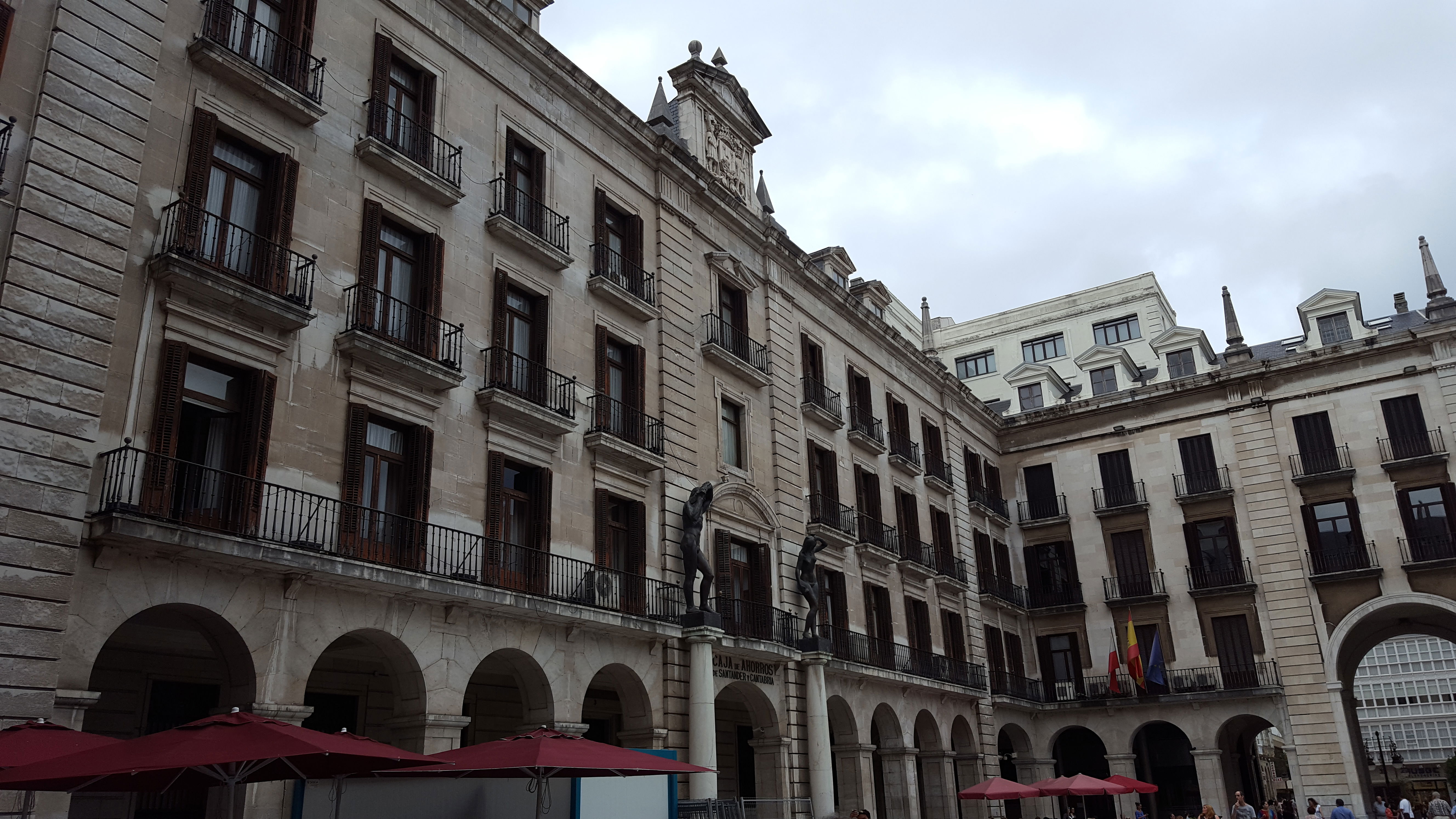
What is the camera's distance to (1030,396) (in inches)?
1918

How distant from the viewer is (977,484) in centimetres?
4284

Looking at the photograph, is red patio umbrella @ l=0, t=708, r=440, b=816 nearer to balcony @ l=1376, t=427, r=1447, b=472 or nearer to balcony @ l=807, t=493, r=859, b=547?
balcony @ l=807, t=493, r=859, b=547

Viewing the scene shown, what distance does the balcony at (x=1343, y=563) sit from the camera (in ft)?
121

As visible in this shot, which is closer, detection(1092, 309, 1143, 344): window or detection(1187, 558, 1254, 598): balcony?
detection(1187, 558, 1254, 598): balcony

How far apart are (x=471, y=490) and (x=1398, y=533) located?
3279cm

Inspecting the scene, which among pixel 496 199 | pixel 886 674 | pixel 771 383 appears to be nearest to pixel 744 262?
pixel 771 383

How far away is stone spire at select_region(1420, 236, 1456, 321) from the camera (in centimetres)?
3803

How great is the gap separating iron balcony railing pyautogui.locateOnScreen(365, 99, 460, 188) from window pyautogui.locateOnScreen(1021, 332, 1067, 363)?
4042 cm

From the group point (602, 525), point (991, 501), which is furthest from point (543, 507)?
point (991, 501)

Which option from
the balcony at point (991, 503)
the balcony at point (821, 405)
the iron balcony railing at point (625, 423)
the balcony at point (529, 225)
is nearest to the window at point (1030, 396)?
the balcony at point (991, 503)

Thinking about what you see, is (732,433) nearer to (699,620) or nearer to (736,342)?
(736,342)

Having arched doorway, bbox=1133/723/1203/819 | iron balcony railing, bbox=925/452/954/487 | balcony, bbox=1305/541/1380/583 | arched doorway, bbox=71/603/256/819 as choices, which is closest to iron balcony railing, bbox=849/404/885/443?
iron balcony railing, bbox=925/452/954/487

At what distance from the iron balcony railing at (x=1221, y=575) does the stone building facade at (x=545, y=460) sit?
0.40 ft

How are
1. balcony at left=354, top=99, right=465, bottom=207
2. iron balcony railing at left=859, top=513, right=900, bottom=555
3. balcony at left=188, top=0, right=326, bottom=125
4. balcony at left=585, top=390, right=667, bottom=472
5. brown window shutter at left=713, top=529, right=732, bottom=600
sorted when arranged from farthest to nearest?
1. iron balcony railing at left=859, top=513, right=900, bottom=555
2. brown window shutter at left=713, top=529, right=732, bottom=600
3. balcony at left=585, top=390, right=667, bottom=472
4. balcony at left=354, top=99, right=465, bottom=207
5. balcony at left=188, top=0, right=326, bottom=125
